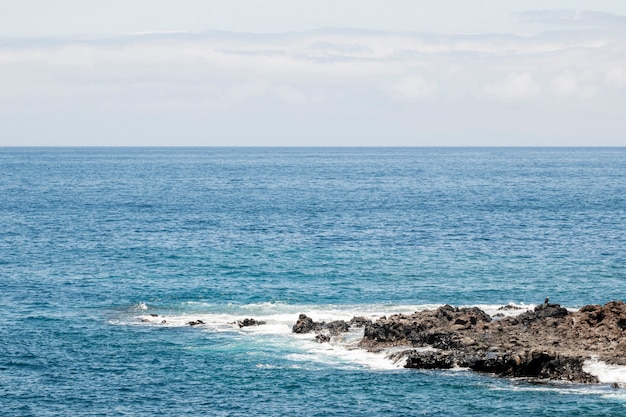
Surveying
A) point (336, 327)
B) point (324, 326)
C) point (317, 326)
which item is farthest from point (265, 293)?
point (336, 327)

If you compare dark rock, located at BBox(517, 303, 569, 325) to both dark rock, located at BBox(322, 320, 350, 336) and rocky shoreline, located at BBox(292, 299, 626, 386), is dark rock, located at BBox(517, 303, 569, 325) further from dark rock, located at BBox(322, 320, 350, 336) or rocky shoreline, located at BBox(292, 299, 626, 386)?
dark rock, located at BBox(322, 320, 350, 336)

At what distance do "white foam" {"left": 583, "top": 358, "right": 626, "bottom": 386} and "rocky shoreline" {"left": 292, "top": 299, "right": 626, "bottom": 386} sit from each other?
1.17 ft

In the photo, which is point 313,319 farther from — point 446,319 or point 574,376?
point 574,376

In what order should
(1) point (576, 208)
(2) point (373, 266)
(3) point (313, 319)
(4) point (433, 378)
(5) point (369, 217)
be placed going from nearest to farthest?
(4) point (433, 378) → (3) point (313, 319) → (2) point (373, 266) → (5) point (369, 217) → (1) point (576, 208)

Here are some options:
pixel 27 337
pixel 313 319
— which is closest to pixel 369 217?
pixel 313 319

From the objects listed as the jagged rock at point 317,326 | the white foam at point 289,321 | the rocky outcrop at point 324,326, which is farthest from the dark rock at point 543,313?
the jagged rock at point 317,326

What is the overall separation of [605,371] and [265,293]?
128 ft

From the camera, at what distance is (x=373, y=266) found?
10269 cm

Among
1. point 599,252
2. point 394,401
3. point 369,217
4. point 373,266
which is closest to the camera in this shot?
point 394,401

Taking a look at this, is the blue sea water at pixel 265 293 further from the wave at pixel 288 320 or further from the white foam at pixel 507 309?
the white foam at pixel 507 309

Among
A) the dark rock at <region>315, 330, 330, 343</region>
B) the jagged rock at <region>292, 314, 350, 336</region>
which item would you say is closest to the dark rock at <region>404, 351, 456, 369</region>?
the dark rock at <region>315, 330, 330, 343</region>

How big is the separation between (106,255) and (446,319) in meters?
55.8

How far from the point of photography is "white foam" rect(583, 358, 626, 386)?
56.4 metres

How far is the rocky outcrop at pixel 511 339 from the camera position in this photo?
2313 inches
